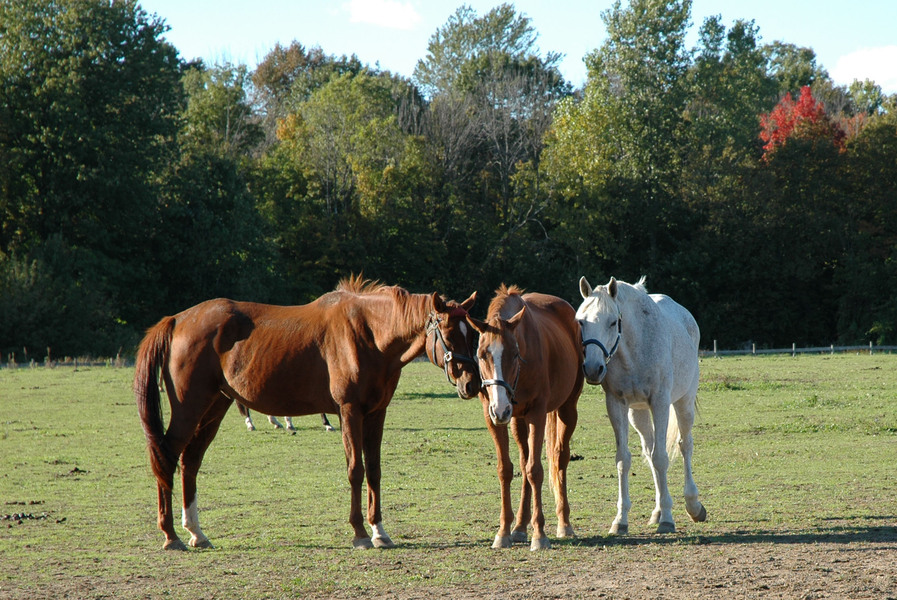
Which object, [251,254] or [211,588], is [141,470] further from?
[251,254]

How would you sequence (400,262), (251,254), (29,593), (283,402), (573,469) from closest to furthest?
(29,593)
(283,402)
(573,469)
(251,254)
(400,262)

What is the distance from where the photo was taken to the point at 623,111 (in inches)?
1890

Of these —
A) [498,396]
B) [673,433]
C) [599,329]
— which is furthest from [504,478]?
[673,433]

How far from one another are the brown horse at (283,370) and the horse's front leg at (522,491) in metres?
1.02

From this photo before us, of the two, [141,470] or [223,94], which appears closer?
[141,470]

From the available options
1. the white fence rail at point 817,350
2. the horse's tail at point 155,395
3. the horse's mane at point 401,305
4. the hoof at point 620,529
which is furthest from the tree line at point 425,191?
the hoof at point 620,529

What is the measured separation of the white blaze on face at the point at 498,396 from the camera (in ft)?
22.3

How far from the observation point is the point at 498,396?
22.5 feet

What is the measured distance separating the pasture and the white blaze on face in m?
1.10

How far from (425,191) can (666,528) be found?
42181 mm

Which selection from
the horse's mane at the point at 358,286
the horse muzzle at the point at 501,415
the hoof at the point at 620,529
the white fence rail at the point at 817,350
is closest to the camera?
the horse muzzle at the point at 501,415

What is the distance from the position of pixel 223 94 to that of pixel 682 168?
24.9 meters

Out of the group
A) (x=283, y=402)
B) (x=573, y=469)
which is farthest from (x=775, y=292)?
(x=283, y=402)

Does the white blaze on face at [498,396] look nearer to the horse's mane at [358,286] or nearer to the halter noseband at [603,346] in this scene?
the halter noseband at [603,346]
